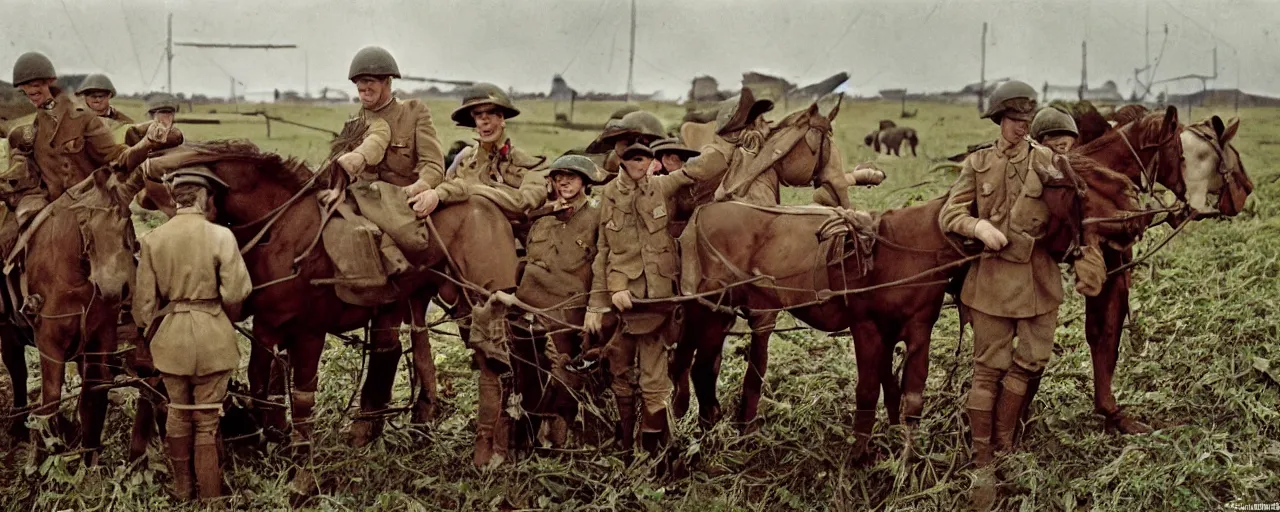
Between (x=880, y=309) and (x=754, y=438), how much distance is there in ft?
4.30

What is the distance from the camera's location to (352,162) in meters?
7.07

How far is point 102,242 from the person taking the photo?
7156mm

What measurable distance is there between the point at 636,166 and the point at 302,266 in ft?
7.36

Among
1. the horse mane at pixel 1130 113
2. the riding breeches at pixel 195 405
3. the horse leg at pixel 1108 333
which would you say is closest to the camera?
the riding breeches at pixel 195 405

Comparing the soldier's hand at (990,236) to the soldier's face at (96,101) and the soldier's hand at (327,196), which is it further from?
the soldier's face at (96,101)

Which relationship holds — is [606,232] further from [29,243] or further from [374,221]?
[29,243]

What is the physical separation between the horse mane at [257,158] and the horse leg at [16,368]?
2478 millimetres

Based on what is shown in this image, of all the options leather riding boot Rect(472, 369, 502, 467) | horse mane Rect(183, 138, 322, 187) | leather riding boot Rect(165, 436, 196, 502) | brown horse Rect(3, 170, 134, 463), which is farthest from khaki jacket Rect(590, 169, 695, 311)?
brown horse Rect(3, 170, 134, 463)

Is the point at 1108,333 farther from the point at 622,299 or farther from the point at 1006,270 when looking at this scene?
the point at 622,299

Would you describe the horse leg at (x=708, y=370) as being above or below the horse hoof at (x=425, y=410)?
above

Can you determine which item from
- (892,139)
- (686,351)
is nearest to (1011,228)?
(686,351)

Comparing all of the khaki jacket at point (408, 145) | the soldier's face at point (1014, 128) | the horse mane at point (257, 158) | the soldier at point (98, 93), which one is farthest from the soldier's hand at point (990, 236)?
the soldier at point (98, 93)

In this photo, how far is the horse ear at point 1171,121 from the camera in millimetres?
7145

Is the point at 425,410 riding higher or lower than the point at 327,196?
lower
